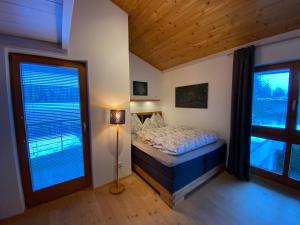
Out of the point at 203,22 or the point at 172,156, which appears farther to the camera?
the point at 203,22

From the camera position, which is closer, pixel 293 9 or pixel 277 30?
pixel 293 9

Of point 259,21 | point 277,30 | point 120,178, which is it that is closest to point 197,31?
point 259,21

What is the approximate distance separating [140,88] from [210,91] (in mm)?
1859

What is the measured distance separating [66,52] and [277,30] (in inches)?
126

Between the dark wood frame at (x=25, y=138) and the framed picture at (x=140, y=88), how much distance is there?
171 centimetres

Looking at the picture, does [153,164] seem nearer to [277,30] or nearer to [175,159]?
[175,159]

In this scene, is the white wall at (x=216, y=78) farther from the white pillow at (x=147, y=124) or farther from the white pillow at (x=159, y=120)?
the white pillow at (x=147, y=124)

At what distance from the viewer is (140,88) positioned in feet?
12.8

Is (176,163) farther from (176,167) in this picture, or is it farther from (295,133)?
(295,133)

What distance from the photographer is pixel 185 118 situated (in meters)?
3.78

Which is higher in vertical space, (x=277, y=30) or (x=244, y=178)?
(x=277, y=30)

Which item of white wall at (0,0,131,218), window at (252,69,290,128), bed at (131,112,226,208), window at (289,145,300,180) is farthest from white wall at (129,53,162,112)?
window at (289,145,300,180)

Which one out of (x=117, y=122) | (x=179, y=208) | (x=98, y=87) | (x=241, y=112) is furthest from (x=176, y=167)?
(x=98, y=87)

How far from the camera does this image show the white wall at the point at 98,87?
67.6 inches
